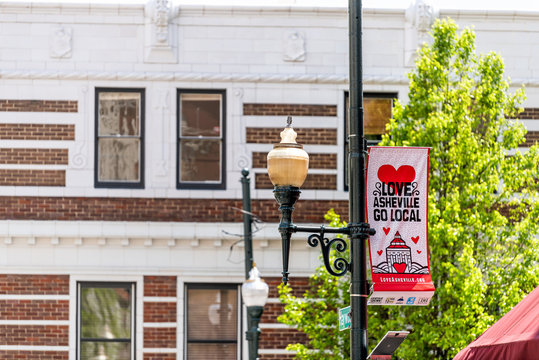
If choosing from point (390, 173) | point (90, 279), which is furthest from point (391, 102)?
point (390, 173)

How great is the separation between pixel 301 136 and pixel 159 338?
4.11 metres

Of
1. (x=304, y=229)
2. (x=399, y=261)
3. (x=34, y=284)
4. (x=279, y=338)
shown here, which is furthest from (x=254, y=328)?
(x=304, y=229)

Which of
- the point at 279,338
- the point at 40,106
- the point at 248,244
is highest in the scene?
the point at 40,106

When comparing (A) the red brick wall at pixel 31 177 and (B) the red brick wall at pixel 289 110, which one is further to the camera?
(B) the red brick wall at pixel 289 110

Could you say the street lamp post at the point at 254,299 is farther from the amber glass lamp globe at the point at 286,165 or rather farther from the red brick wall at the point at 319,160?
the amber glass lamp globe at the point at 286,165

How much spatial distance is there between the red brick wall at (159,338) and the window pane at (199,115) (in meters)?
3.32

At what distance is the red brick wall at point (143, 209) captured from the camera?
61.7ft

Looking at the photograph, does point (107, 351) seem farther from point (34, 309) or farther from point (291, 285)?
point (291, 285)

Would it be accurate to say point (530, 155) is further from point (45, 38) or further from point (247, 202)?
point (45, 38)

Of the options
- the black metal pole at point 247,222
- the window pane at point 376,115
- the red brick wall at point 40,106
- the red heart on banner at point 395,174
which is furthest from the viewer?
the window pane at point 376,115

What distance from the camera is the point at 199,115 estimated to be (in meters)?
19.3

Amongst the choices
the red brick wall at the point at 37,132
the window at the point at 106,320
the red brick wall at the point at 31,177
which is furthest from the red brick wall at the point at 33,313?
the red brick wall at the point at 37,132

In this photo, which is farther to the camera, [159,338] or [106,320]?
[106,320]

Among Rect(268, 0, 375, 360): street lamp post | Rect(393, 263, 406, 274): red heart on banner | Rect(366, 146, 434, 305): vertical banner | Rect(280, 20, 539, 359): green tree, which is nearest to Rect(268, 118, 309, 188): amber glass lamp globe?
Rect(268, 0, 375, 360): street lamp post
